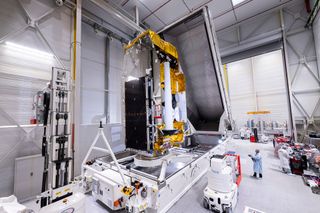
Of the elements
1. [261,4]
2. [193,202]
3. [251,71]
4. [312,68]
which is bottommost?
[193,202]

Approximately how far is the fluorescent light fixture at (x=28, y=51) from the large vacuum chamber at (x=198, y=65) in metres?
2.94

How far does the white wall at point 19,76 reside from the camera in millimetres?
2568

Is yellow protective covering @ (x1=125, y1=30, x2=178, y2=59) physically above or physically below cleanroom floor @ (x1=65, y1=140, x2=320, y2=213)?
above

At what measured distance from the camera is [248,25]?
6.45 meters

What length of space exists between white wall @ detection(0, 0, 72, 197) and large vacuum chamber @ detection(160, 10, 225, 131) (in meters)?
2.99

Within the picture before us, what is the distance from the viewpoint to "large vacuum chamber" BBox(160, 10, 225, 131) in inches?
129

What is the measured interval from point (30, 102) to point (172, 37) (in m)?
3.78

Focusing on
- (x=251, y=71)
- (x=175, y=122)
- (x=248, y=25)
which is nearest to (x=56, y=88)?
(x=175, y=122)

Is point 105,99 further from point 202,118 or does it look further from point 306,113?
point 306,113

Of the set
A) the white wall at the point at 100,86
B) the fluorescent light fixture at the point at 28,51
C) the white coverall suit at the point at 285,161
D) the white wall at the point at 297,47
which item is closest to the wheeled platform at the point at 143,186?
the white wall at the point at 100,86

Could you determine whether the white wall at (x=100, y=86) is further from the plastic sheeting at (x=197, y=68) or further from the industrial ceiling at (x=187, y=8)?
the plastic sheeting at (x=197, y=68)

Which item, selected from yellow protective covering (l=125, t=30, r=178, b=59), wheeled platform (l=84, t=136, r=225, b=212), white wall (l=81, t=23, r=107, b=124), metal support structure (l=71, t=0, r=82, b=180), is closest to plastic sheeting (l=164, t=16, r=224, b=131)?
yellow protective covering (l=125, t=30, r=178, b=59)

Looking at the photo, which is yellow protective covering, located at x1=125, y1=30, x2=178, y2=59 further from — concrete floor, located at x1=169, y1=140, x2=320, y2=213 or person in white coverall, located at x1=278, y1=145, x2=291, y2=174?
person in white coverall, located at x1=278, y1=145, x2=291, y2=174

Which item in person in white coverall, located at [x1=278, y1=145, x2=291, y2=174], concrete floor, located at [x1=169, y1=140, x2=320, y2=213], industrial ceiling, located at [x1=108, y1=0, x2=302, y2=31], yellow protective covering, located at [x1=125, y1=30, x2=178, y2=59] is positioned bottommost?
concrete floor, located at [x1=169, y1=140, x2=320, y2=213]
